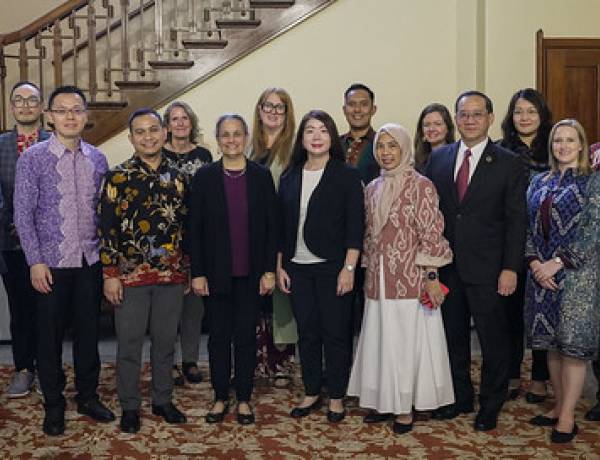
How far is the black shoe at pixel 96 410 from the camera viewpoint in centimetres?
338

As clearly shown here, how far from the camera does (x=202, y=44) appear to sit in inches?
220

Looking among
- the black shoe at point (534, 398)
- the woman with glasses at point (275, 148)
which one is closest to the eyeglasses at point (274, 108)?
the woman with glasses at point (275, 148)

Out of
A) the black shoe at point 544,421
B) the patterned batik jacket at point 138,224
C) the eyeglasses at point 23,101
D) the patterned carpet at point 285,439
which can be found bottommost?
the patterned carpet at point 285,439

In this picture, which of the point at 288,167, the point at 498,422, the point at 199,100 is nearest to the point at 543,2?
the point at 199,100

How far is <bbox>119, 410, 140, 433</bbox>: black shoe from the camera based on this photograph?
324 centimetres

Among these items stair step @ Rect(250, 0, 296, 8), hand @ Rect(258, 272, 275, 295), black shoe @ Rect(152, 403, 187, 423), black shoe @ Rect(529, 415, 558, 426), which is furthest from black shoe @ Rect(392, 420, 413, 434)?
stair step @ Rect(250, 0, 296, 8)

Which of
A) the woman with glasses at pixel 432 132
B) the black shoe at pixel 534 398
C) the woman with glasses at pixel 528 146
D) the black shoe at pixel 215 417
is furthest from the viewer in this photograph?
the woman with glasses at pixel 432 132

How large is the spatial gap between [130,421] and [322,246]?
109 cm

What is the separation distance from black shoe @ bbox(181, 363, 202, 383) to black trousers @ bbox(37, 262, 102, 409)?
711 millimetres

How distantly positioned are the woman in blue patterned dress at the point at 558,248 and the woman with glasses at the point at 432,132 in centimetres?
93

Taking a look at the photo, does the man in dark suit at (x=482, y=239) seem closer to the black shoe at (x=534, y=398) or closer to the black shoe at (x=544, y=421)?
the black shoe at (x=544, y=421)

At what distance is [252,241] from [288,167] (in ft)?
1.41

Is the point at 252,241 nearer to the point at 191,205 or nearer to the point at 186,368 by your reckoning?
the point at 191,205

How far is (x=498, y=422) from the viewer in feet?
10.9
